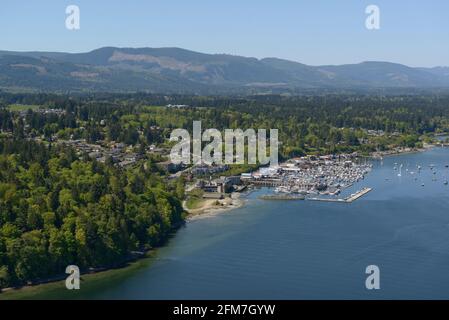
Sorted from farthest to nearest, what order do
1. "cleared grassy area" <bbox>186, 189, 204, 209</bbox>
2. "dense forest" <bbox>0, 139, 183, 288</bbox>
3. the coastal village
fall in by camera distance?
1. the coastal village
2. "cleared grassy area" <bbox>186, 189, 204, 209</bbox>
3. "dense forest" <bbox>0, 139, 183, 288</bbox>

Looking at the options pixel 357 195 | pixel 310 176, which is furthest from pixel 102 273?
pixel 310 176

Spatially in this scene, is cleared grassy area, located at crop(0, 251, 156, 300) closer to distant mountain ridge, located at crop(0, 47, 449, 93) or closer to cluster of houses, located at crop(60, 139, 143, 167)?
cluster of houses, located at crop(60, 139, 143, 167)

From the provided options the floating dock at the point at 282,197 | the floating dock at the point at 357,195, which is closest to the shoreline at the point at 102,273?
the floating dock at the point at 282,197

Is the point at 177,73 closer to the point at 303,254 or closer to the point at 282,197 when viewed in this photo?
the point at 282,197

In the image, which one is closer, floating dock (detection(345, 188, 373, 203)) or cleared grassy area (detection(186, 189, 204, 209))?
cleared grassy area (detection(186, 189, 204, 209))

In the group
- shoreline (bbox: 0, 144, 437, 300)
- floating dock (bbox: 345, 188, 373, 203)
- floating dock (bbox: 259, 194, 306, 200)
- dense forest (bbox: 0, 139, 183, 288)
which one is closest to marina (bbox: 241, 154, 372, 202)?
floating dock (bbox: 345, 188, 373, 203)

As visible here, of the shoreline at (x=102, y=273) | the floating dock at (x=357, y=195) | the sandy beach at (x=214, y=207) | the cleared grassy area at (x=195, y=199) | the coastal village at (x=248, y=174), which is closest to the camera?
the shoreline at (x=102, y=273)

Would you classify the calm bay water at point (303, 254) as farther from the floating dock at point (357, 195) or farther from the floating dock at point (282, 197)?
the floating dock at point (282, 197)
